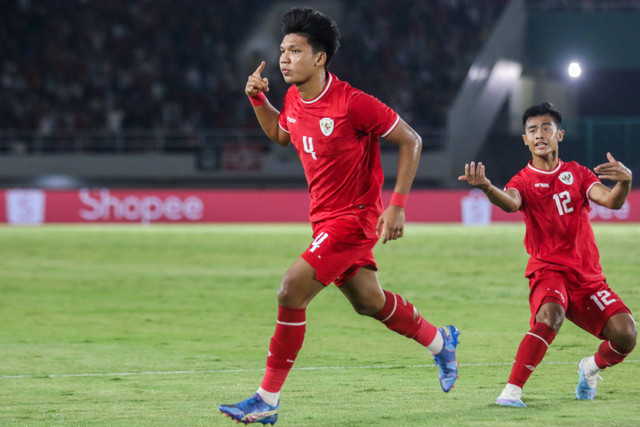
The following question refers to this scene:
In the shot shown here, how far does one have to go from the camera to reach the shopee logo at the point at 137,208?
28203 mm

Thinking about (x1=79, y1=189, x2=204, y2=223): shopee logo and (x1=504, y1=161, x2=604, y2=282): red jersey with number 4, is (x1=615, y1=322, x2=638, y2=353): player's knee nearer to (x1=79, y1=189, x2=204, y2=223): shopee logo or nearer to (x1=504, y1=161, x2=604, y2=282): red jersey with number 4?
(x1=504, y1=161, x2=604, y2=282): red jersey with number 4

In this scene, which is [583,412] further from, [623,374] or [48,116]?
[48,116]

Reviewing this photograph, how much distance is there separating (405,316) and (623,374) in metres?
1.89

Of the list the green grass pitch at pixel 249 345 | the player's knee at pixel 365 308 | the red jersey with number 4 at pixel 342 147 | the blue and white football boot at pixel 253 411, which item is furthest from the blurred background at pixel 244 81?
the blue and white football boot at pixel 253 411

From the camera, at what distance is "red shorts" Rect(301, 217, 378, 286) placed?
5559 millimetres

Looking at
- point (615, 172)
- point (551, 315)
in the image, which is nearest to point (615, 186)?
point (615, 172)

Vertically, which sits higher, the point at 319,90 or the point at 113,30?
the point at 113,30

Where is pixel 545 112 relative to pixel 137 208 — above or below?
above

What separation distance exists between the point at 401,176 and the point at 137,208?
23.5 m

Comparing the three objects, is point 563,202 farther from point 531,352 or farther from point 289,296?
point 289,296

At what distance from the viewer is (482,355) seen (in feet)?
26.5

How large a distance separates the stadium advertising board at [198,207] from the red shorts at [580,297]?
2178 centimetres

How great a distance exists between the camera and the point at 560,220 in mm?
6078

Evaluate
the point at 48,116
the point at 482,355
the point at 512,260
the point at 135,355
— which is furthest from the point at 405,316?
the point at 48,116
